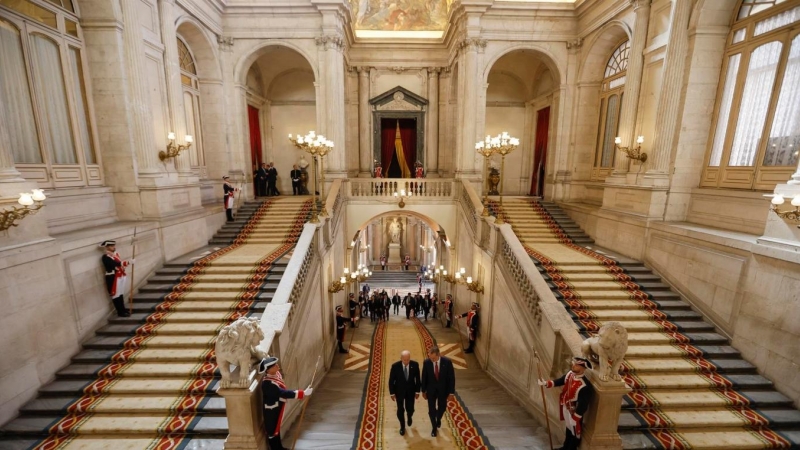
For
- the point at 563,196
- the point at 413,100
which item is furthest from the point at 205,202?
the point at 563,196

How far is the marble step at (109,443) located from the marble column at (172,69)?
659 centimetres

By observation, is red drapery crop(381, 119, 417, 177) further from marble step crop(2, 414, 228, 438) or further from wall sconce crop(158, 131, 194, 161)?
marble step crop(2, 414, 228, 438)

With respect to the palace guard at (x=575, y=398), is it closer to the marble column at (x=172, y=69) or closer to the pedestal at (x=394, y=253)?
the marble column at (x=172, y=69)

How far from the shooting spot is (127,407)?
496 centimetres

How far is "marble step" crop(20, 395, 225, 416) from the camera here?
193 inches

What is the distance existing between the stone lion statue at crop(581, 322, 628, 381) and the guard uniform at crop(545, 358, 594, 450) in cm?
22

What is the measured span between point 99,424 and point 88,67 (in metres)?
7.19

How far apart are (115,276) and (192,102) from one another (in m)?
7.18

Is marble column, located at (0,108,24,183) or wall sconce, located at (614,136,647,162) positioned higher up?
wall sconce, located at (614,136,647,162)

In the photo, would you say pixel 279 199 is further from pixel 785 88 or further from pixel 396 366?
pixel 785 88

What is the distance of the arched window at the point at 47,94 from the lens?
6.14 meters

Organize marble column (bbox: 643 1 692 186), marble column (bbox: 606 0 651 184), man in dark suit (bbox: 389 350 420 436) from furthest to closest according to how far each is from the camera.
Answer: marble column (bbox: 606 0 651 184), marble column (bbox: 643 1 692 186), man in dark suit (bbox: 389 350 420 436)

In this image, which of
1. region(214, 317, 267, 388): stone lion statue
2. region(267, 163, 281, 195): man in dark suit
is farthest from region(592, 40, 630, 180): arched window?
region(267, 163, 281, 195): man in dark suit

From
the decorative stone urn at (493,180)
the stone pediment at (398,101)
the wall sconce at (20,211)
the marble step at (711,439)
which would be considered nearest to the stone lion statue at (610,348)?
the marble step at (711,439)
